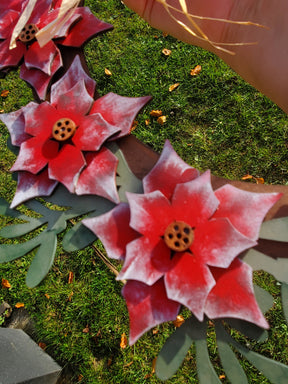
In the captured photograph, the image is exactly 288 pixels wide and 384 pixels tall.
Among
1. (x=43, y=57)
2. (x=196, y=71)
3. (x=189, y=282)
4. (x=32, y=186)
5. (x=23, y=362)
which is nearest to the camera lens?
(x=189, y=282)

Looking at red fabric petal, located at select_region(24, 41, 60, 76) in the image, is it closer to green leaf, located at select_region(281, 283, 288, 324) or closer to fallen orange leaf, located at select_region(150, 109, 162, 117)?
green leaf, located at select_region(281, 283, 288, 324)

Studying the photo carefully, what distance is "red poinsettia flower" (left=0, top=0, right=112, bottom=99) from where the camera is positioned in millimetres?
1127

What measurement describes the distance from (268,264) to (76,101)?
738mm

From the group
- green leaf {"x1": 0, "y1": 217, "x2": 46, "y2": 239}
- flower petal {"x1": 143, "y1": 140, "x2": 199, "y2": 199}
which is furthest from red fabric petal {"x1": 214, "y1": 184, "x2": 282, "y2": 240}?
green leaf {"x1": 0, "y1": 217, "x2": 46, "y2": 239}

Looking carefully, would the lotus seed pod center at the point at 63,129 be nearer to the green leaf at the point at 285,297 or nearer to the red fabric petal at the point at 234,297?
the red fabric petal at the point at 234,297

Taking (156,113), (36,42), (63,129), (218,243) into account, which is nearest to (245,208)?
(218,243)

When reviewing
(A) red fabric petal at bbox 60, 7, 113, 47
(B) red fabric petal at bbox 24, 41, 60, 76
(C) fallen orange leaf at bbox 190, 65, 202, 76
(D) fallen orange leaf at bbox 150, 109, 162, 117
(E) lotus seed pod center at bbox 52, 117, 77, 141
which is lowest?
(D) fallen orange leaf at bbox 150, 109, 162, 117

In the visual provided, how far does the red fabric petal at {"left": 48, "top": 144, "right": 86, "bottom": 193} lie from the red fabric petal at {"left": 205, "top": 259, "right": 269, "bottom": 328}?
0.46 meters

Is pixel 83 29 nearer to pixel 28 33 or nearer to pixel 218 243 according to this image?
pixel 28 33

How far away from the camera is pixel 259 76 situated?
146cm

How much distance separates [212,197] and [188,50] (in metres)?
2.24

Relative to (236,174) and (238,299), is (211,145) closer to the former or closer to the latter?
(236,174)

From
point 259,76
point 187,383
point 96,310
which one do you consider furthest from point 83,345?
point 259,76

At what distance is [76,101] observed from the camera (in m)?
1.05
